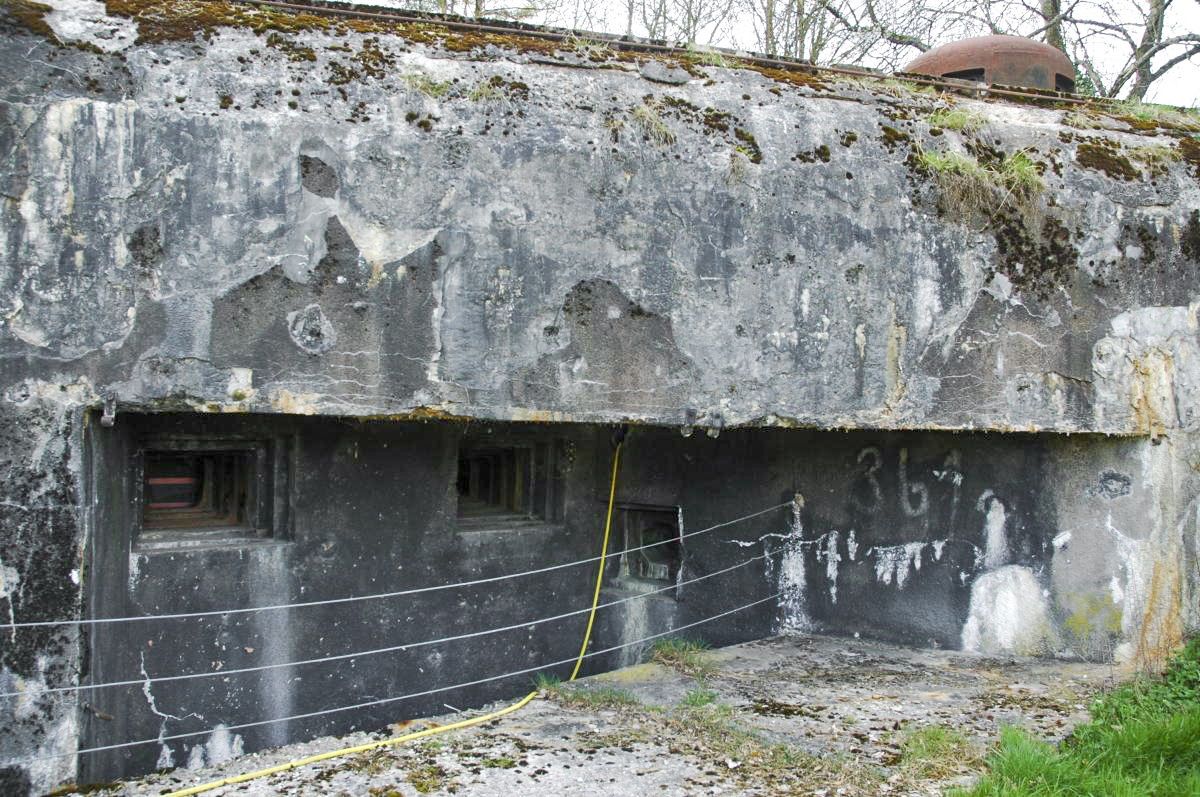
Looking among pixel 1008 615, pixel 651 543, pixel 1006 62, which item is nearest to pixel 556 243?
pixel 651 543

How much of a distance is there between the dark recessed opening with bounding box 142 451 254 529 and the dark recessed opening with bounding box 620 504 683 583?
2.34 m

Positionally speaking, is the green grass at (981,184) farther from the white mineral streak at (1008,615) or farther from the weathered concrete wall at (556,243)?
the white mineral streak at (1008,615)

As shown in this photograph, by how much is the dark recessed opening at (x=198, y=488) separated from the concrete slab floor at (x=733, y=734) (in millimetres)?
1235

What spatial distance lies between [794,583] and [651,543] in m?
0.94

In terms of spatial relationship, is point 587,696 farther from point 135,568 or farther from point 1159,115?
point 1159,115

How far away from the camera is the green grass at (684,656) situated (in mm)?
5266

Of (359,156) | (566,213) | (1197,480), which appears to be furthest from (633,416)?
(1197,480)

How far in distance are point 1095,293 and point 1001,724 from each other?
2.18 metres

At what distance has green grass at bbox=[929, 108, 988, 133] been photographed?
4941 millimetres

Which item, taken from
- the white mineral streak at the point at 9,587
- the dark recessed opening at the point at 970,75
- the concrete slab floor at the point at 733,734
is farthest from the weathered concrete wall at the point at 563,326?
the dark recessed opening at the point at 970,75

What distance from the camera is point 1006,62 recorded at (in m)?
6.04

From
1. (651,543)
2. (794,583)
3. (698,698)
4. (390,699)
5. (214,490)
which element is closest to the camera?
(698,698)

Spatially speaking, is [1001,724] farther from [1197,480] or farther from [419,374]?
[419,374]

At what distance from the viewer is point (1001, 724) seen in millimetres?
4281
